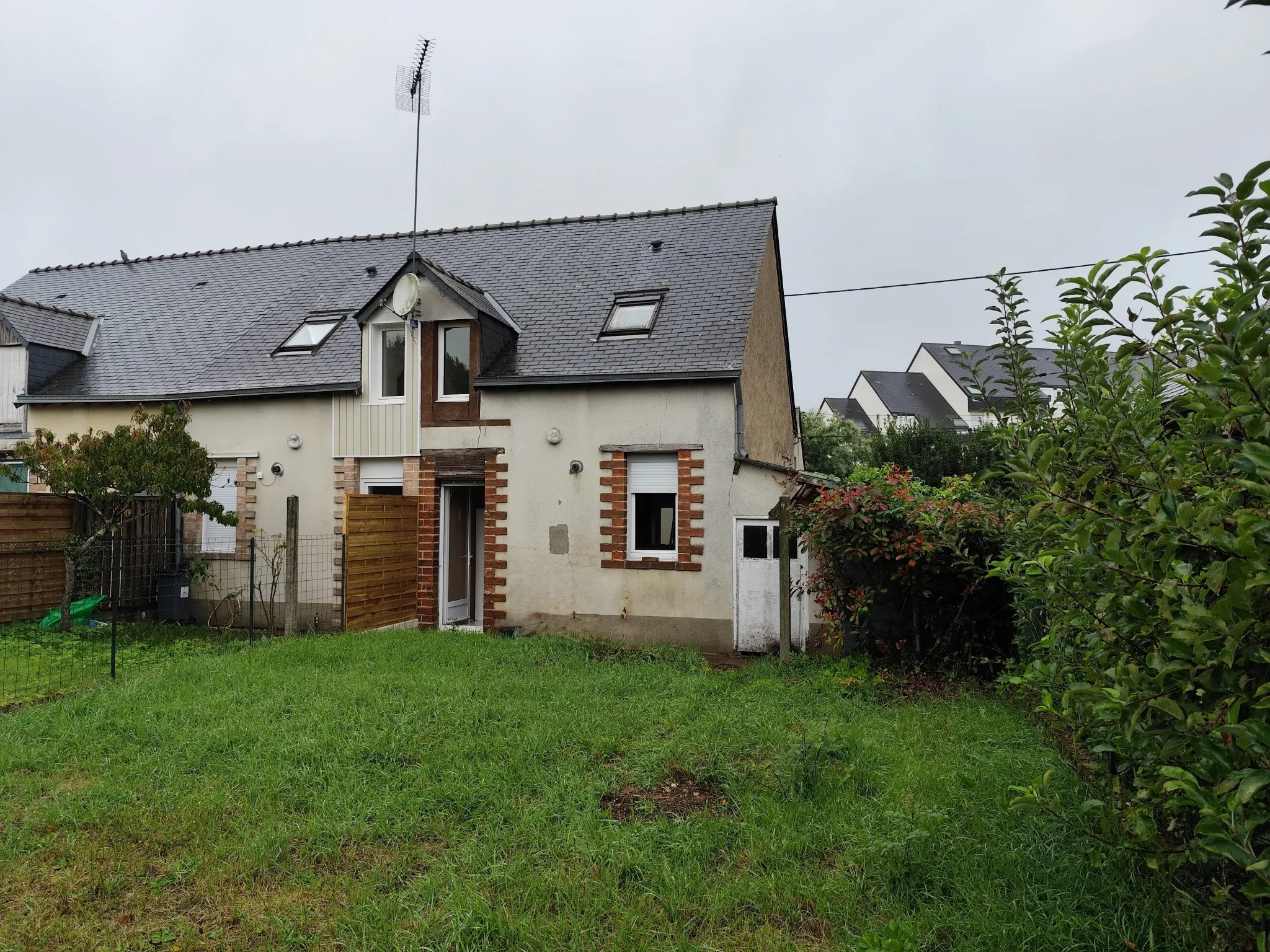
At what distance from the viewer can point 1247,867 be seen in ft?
5.15

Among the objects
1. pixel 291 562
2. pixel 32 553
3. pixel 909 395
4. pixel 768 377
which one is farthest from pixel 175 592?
pixel 909 395

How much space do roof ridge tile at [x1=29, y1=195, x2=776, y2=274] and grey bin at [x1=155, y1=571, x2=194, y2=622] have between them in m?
8.47

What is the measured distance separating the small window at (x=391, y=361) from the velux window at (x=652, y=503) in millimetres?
4307

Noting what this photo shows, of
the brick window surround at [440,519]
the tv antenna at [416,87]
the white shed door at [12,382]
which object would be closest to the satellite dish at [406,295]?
the tv antenna at [416,87]

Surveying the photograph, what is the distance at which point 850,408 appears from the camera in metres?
48.9

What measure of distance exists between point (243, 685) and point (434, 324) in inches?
258

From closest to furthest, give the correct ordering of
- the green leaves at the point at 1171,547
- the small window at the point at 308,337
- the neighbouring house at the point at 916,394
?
the green leaves at the point at 1171,547, the small window at the point at 308,337, the neighbouring house at the point at 916,394

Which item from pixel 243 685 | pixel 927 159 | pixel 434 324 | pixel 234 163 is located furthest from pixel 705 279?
pixel 234 163

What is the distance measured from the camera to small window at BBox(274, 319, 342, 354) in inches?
537

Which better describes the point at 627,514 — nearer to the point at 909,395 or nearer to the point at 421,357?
the point at 421,357

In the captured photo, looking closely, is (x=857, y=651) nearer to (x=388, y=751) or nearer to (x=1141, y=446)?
(x=388, y=751)

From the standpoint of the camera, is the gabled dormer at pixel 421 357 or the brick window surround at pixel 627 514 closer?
the brick window surround at pixel 627 514

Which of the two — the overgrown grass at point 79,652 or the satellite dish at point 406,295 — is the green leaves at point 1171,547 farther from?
the satellite dish at point 406,295

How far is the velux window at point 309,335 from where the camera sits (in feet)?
44.8
